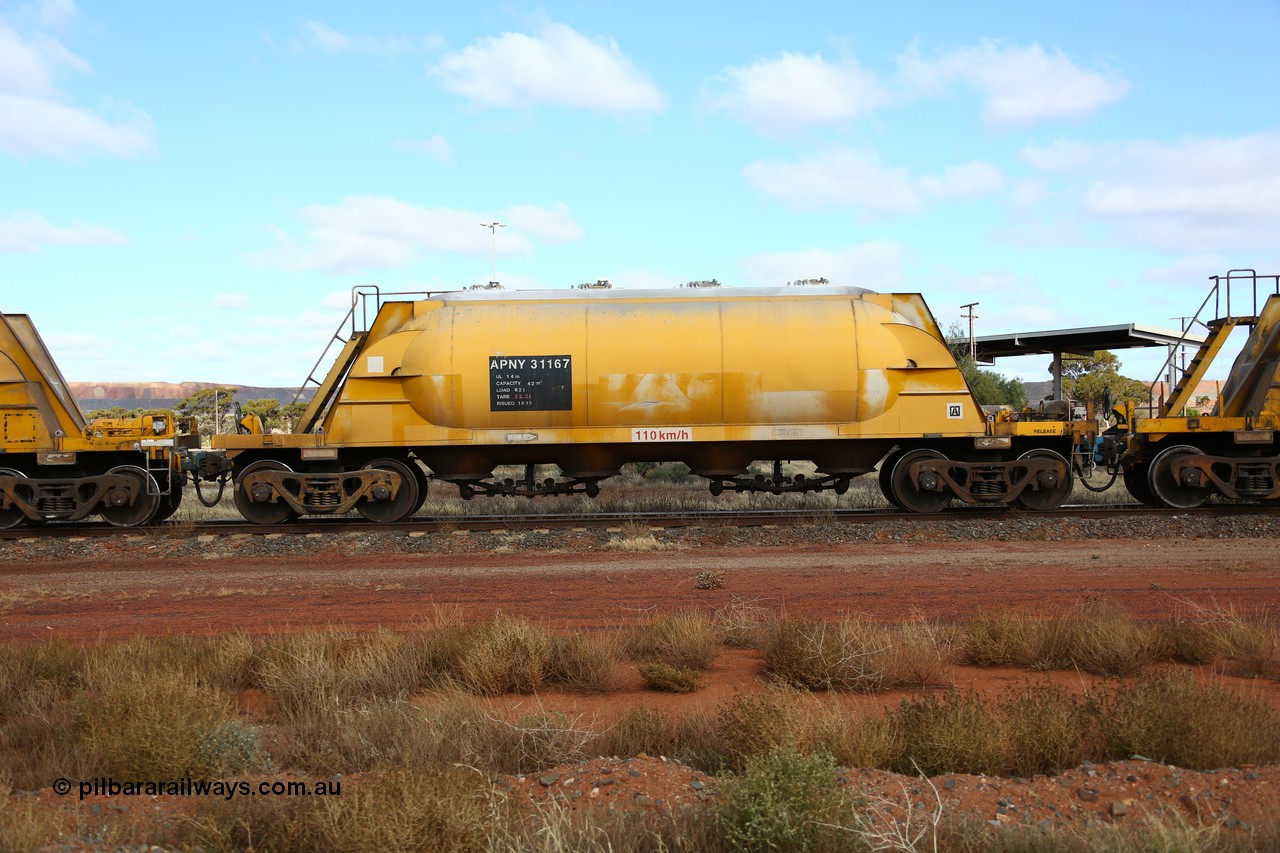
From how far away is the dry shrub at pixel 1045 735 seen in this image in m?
5.47

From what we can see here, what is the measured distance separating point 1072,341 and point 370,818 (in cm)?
3529

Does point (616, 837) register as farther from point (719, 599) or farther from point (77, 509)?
point (77, 509)

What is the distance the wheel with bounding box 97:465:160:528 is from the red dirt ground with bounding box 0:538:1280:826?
5.10 ft

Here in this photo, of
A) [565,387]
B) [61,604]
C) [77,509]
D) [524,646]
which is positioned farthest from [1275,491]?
[77,509]

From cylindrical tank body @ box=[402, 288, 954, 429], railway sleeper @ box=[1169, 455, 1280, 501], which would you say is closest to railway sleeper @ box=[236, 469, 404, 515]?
cylindrical tank body @ box=[402, 288, 954, 429]

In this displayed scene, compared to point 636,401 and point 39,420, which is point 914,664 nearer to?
point 636,401

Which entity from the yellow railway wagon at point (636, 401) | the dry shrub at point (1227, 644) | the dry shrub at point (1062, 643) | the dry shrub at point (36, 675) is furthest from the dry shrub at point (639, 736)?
the yellow railway wagon at point (636, 401)

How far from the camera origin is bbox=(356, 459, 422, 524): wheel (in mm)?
15961

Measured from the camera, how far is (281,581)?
39.2 feet

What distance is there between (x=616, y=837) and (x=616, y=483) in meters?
22.6

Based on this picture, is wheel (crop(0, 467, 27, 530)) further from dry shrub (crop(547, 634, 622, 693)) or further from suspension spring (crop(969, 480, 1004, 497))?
suspension spring (crop(969, 480, 1004, 497))

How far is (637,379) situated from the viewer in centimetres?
1550

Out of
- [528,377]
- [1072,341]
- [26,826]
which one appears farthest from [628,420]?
[1072,341]

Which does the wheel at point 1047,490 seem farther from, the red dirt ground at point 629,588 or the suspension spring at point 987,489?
the red dirt ground at point 629,588
